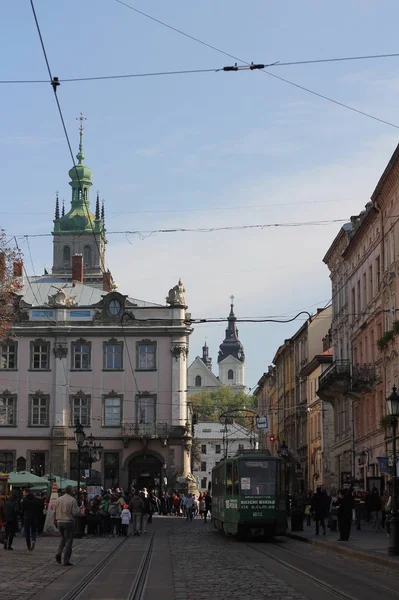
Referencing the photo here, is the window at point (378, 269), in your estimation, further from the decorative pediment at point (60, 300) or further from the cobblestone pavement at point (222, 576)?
the decorative pediment at point (60, 300)

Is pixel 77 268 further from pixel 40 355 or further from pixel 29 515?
pixel 29 515

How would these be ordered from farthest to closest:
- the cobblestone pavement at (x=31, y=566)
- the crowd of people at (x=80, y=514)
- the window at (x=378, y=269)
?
the window at (x=378, y=269), the crowd of people at (x=80, y=514), the cobblestone pavement at (x=31, y=566)

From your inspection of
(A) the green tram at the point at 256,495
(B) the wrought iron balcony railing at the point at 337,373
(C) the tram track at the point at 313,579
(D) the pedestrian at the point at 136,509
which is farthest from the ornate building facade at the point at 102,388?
(C) the tram track at the point at 313,579

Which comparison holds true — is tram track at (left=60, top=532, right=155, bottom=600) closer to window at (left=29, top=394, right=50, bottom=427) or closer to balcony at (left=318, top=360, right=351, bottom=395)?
balcony at (left=318, top=360, right=351, bottom=395)

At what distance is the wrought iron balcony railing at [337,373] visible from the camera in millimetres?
53772

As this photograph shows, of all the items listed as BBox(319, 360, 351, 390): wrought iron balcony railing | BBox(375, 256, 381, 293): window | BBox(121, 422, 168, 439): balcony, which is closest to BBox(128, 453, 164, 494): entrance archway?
BBox(121, 422, 168, 439): balcony

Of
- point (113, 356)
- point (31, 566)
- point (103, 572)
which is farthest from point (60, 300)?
point (103, 572)

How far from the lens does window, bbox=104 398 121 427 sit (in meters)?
75.6

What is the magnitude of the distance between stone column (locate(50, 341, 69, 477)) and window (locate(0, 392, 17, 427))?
275 centimetres

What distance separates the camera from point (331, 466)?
214 ft

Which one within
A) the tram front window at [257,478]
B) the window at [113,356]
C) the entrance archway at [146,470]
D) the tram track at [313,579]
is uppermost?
the window at [113,356]

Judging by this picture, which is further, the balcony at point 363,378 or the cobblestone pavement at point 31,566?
the balcony at point 363,378

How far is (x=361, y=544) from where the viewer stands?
97.0 ft

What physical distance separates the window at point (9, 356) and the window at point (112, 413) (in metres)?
6.96
